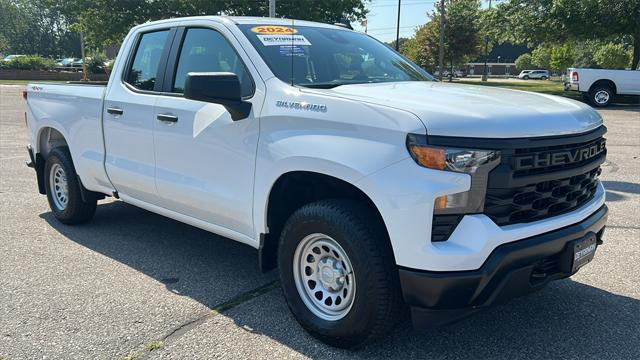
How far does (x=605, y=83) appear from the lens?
2038 centimetres

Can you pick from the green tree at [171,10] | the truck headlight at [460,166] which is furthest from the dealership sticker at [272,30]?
the green tree at [171,10]

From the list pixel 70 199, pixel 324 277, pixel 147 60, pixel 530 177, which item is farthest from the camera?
pixel 70 199

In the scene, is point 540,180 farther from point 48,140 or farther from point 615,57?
point 615,57

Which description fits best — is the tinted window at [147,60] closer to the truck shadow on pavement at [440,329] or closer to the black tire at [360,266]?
the truck shadow on pavement at [440,329]

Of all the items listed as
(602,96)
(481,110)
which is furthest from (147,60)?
(602,96)

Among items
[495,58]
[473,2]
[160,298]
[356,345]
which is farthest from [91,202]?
[495,58]

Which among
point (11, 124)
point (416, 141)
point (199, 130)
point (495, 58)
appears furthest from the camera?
point (495, 58)

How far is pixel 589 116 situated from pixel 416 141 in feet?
4.27

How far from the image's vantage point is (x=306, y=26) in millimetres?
4484

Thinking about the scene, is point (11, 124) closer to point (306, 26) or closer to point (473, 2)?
point (306, 26)

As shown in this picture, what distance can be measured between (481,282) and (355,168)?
84 centimetres

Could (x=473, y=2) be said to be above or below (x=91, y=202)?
above

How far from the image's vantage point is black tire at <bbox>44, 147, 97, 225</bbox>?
18.6 feet

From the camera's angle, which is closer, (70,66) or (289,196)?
(289,196)
